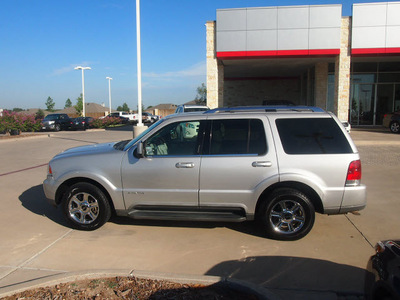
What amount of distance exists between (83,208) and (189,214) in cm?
161

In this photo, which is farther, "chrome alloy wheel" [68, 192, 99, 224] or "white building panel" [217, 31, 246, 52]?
"white building panel" [217, 31, 246, 52]

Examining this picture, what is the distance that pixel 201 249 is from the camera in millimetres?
4426

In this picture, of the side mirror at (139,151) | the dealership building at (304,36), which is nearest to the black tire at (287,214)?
the side mirror at (139,151)

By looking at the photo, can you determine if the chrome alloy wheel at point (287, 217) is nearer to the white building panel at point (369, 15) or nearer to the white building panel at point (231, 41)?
the white building panel at point (231, 41)

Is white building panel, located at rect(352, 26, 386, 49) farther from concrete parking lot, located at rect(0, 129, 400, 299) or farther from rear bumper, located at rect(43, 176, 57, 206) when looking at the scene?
rear bumper, located at rect(43, 176, 57, 206)

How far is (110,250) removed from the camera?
441 cm

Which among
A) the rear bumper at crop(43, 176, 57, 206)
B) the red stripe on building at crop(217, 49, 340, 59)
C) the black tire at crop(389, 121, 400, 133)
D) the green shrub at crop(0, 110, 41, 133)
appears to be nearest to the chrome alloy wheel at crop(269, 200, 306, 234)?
the rear bumper at crop(43, 176, 57, 206)

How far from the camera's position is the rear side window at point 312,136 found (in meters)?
4.62

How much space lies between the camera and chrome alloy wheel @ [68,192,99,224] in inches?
196

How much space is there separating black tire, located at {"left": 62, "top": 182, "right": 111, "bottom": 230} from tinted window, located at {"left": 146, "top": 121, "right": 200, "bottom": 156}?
38.7 inches

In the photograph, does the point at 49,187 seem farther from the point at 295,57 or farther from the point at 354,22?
the point at 354,22

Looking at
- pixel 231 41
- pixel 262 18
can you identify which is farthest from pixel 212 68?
pixel 262 18

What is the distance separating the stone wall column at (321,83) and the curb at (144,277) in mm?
19928

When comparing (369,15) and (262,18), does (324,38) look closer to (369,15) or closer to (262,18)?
(369,15)
